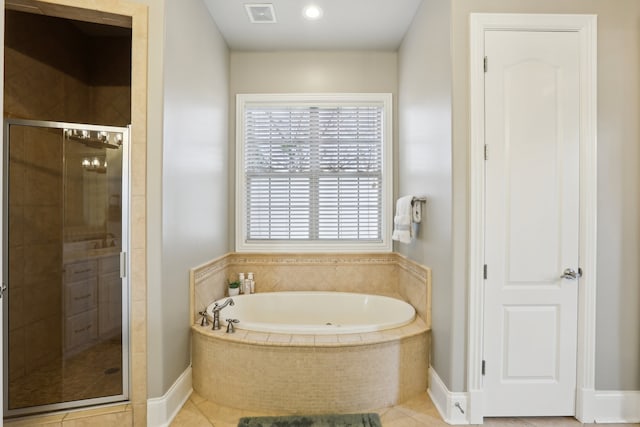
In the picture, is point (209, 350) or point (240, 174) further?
point (240, 174)

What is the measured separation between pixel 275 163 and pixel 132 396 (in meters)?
2.11

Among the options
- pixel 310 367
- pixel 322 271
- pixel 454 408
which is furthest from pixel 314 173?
pixel 454 408

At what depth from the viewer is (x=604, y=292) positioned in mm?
2080

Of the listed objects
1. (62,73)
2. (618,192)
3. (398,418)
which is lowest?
(398,418)

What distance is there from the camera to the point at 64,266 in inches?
87.2

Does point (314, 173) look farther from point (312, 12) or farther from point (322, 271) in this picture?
point (312, 12)

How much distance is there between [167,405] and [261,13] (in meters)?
2.74

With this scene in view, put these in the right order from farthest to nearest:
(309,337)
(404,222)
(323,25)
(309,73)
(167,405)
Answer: (309,73), (323,25), (404,222), (309,337), (167,405)

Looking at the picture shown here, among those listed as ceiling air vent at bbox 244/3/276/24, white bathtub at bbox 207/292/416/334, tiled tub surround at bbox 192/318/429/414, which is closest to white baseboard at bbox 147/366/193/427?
tiled tub surround at bbox 192/318/429/414

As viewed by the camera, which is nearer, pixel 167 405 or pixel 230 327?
pixel 167 405

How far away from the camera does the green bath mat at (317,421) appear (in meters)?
2.00

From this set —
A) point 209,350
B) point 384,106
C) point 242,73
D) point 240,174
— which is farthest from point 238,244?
point 384,106

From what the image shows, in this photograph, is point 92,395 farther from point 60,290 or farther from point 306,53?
point 306,53

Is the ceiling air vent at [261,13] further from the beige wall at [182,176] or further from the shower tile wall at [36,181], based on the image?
the shower tile wall at [36,181]
